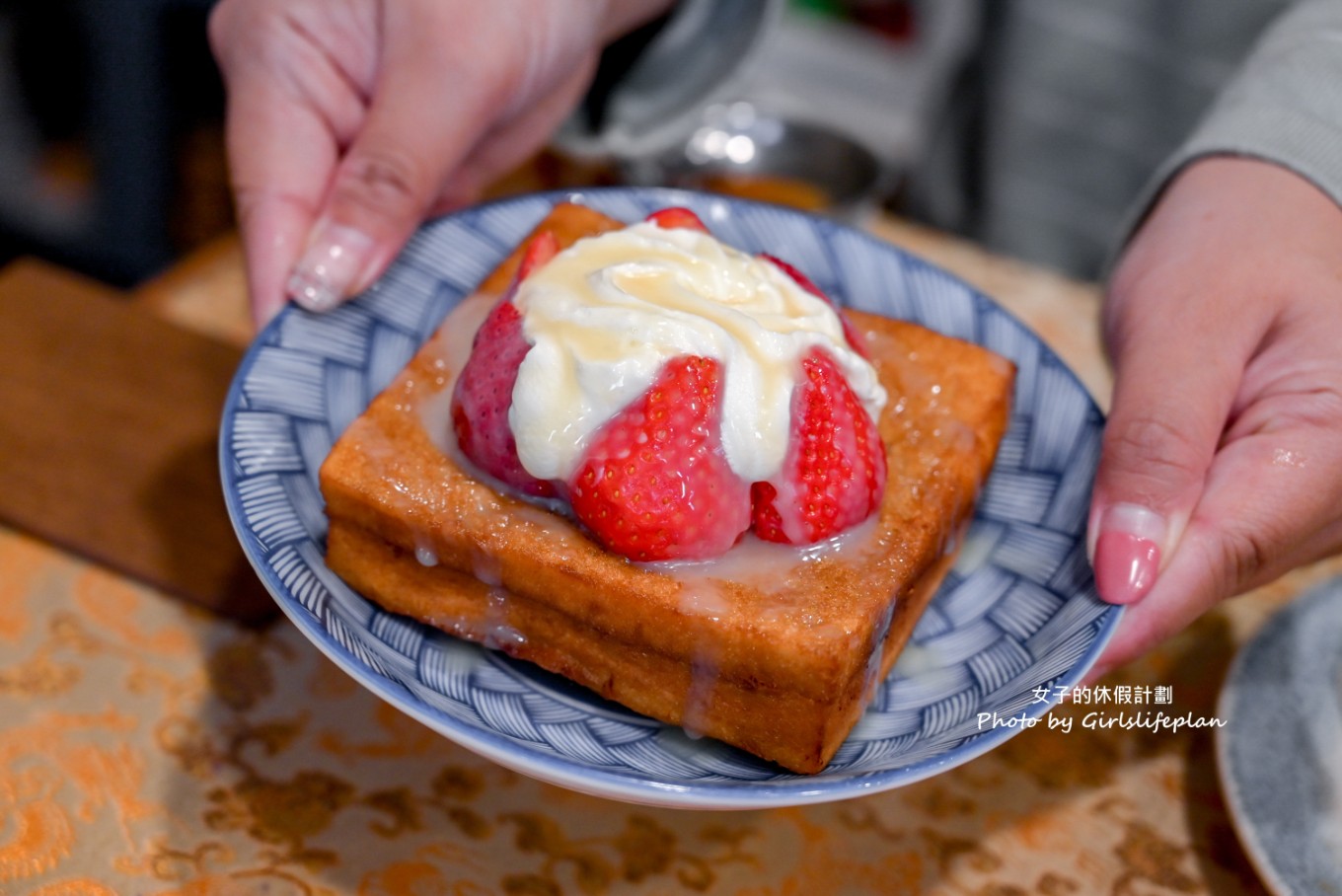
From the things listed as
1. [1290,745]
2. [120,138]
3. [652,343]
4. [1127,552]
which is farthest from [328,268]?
[120,138]

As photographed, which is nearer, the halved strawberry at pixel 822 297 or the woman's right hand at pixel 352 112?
the halved strawberry at pixel 822 297

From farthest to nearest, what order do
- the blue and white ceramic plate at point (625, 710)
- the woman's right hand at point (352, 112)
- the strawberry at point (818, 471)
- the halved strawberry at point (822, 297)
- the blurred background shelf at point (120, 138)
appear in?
the blurred background shelf at point (120, 138) < the woman's right hand at point (352, 112) < the halved strawberry at point (822, 297) < the strawberry at point (818, 471) < the blue and white ceramic plate at point (625, 710)

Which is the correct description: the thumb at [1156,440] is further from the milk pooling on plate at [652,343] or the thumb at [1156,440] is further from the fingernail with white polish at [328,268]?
the fingernail with white polish at [328,268]

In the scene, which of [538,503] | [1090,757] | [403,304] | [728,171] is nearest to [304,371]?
[403,304]

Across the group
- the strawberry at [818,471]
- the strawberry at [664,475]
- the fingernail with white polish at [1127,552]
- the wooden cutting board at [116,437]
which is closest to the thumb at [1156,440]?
the fingernail with white polish at [1127,552]

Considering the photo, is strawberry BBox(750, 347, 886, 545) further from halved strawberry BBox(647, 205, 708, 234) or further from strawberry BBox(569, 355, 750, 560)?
halved strawberry BBox(647, 205, 708, 234)
